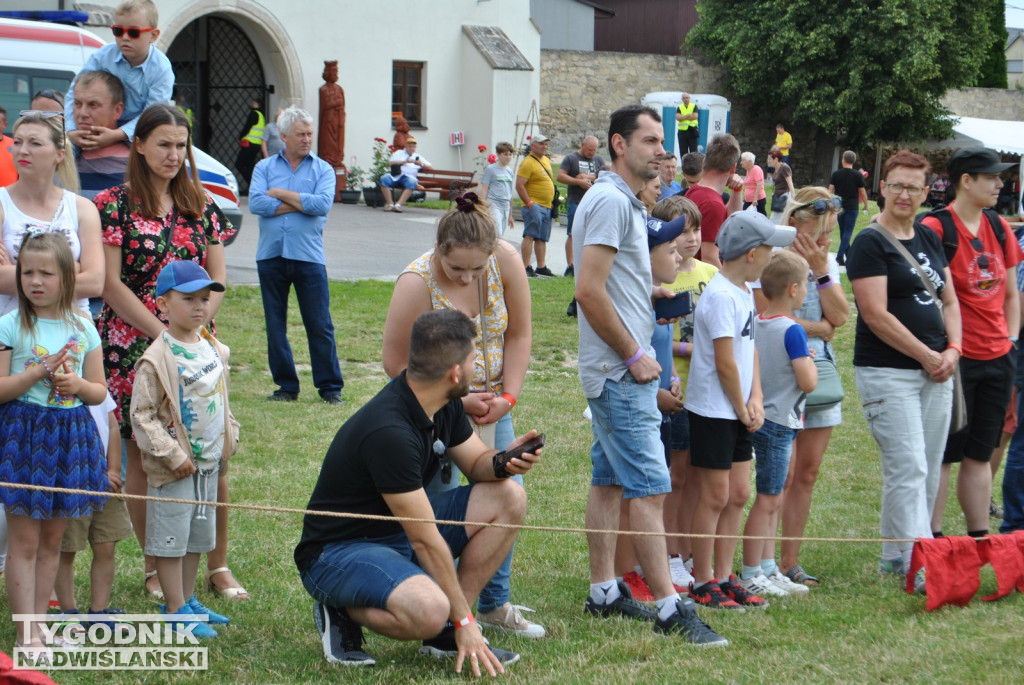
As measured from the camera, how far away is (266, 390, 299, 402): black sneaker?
8.77 meters

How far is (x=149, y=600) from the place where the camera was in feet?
15.5

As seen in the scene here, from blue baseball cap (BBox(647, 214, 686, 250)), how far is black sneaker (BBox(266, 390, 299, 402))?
4504 millimetres

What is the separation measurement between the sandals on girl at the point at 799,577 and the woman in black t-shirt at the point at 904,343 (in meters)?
0.47

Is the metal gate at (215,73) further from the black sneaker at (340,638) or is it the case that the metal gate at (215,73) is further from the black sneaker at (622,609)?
the black sneaker at (340,638)

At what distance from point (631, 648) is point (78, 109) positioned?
3734 millimetres

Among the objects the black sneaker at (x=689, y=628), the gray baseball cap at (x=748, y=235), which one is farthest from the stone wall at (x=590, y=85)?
the black sneaker at (x=689, y=628)

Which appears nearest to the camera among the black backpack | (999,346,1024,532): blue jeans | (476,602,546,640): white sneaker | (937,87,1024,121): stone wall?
(476,602,546,640): white sneaker

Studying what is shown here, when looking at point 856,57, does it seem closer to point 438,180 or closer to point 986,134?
point 986,134

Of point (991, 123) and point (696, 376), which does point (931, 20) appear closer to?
point (991, 123)

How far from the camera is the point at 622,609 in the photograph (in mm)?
4727

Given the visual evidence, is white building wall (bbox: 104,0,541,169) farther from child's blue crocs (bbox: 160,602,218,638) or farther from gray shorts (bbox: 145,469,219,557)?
child's blue crocs (bbox: 160,602,218,638)

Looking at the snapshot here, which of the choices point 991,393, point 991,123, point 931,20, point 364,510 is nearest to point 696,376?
point 364,510

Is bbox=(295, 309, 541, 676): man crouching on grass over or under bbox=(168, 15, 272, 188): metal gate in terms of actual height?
under

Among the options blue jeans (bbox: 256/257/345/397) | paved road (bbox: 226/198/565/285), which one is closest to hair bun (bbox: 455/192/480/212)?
blue jeans (bbox: 256/257/345/397)
